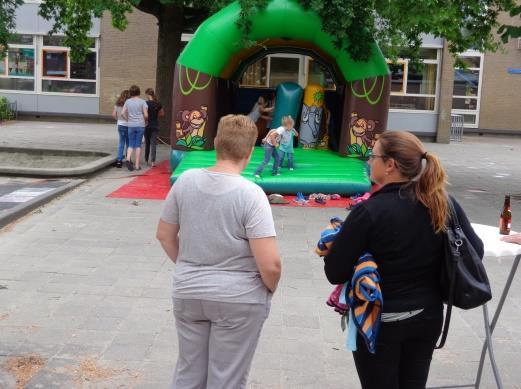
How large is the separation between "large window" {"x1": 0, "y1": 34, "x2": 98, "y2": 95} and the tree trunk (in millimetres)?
9702

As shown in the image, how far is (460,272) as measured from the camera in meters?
2.94

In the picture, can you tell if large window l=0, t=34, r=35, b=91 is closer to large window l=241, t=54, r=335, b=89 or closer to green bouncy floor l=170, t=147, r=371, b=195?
large window l=241, t=54, r=335, b=89

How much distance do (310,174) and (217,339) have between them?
9131mm

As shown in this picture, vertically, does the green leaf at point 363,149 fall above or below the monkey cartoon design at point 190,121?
below

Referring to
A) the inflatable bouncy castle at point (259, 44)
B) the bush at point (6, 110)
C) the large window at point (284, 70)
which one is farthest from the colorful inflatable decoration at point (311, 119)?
the bush at point (6, 110)

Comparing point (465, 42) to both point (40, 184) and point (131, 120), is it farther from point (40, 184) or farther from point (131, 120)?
point (40, 184)

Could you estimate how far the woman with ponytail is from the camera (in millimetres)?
→ 2891

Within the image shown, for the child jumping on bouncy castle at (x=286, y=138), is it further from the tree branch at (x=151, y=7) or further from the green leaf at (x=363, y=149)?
the tree branch at (x=151, y=7)

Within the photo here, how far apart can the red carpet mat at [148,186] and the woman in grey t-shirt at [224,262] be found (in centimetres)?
815

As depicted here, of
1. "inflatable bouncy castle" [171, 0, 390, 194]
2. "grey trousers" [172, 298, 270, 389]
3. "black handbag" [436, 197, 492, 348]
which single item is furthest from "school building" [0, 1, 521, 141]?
"black handbag" [436, 197, 492, 348]

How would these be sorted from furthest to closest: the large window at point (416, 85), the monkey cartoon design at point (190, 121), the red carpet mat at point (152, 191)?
the large window at point (416, 85) < the monkey cartoon design at point (190, 121) < the red carpet mat at point (152, 191)

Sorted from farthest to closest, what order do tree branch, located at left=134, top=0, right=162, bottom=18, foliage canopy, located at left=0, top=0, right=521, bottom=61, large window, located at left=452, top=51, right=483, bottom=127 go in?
large window, located at left=452, top=51, right=483, bottom=127, tree branch, located at left=134, top=0, right=162, bottom=18, foliage canopy, located at left=0, top=0, right=521, bottom=61

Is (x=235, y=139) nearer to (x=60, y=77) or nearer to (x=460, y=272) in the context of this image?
(x=460, y=272)

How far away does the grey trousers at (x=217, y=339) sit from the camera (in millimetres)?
3078
